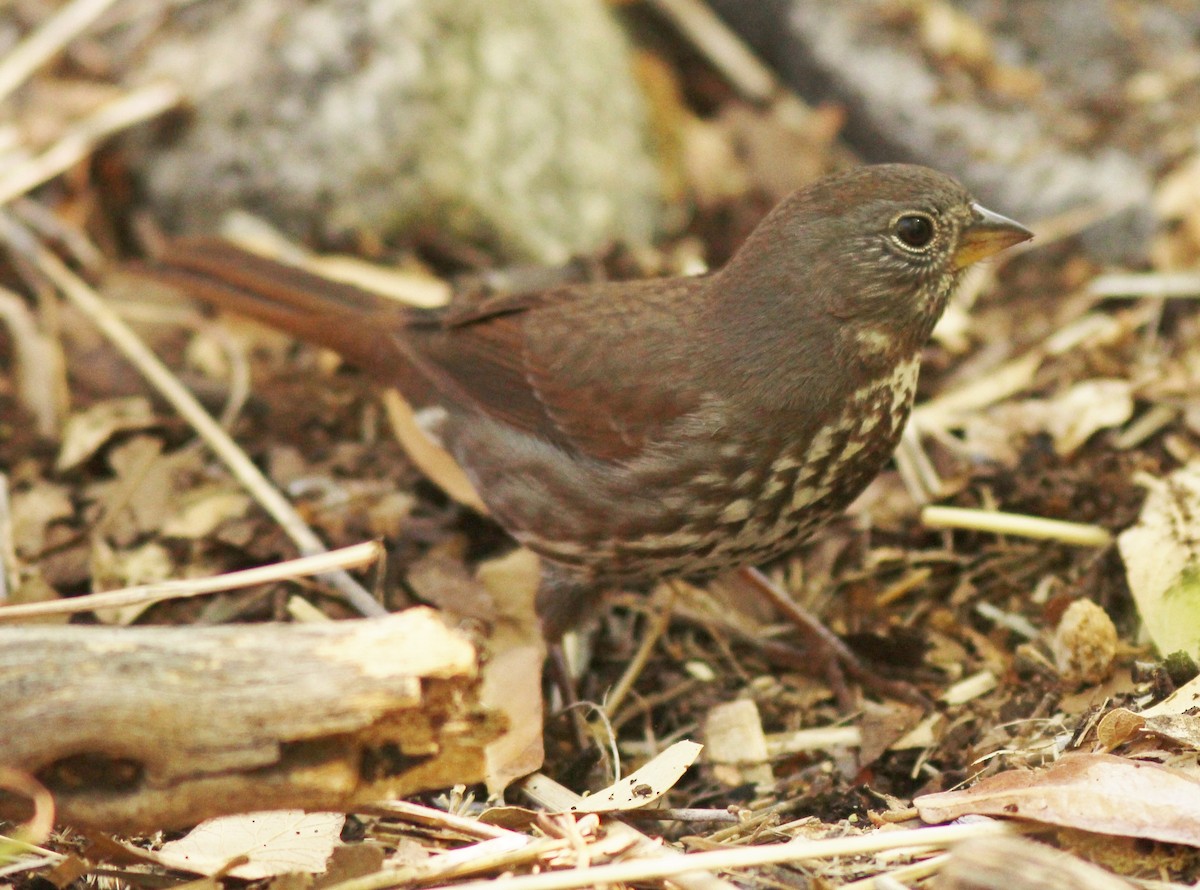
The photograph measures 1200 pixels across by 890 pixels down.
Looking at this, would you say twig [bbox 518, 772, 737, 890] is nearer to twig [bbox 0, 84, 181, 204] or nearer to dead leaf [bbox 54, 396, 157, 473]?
dead leaf [bbox 54, 396, 157, 473]

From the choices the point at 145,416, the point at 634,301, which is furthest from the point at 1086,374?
the point at 145,416

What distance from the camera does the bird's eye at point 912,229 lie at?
10.5 feet

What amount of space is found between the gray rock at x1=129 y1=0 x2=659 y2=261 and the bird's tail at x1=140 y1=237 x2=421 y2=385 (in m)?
0.72

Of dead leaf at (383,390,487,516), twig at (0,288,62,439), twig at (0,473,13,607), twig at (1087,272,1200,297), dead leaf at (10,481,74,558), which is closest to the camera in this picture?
twig at (0,473,13,607)

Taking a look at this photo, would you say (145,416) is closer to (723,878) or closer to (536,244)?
(536,244)

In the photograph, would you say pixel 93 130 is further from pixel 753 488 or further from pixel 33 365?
pixel 753 488

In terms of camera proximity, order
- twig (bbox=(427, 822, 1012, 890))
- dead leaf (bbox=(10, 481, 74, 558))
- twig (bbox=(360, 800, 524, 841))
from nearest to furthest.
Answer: twig (bbox=(427, 822, 1012, 890)), twig (bbox=(360, 800, 524, 841)), dead leaf (bbox=(10, 481, 74, 558))

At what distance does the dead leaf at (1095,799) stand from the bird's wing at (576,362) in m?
1.14

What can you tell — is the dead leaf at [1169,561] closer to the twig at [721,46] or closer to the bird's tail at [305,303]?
the bird's tail at [305,303]

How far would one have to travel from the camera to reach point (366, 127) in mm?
4809

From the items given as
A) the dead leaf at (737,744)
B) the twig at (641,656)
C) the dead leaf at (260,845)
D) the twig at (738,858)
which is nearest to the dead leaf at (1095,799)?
the twig at (738,858)

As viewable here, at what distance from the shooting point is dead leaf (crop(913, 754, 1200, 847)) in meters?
2.40

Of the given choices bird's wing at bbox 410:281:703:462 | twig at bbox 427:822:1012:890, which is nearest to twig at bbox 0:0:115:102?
bird's wing at bbox 410:281:703:462

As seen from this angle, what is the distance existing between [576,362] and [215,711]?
1.56m
